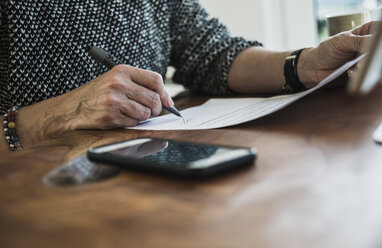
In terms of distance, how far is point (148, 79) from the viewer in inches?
31.7

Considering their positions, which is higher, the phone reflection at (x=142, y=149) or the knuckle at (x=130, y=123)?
the phone reflection at (x=142, y=149)

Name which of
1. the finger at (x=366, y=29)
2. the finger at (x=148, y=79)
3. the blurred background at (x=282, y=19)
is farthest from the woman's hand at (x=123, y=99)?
the blurred background at (x=282, y=19)

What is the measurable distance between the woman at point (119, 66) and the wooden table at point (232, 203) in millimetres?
264

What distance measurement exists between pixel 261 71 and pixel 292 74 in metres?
0.11

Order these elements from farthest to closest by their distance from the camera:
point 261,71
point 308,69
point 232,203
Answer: point 261,71 < point 308,69 < point 232,203

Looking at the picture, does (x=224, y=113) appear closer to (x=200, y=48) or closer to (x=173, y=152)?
(x=173, y=152)

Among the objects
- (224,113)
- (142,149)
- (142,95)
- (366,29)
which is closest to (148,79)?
(142,95)

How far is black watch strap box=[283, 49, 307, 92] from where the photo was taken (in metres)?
0.92

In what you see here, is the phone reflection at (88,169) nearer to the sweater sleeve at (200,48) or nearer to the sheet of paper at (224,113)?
the sheet of paper at (224,113)

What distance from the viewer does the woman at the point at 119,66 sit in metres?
0.81

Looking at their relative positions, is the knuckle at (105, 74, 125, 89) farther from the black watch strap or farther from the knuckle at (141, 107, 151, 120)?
the black watch strap

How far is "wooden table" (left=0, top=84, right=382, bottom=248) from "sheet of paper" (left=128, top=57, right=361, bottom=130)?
0.44 feet

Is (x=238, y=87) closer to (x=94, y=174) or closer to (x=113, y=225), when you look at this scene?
(x=94, y=174)

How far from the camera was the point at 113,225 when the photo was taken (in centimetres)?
36
